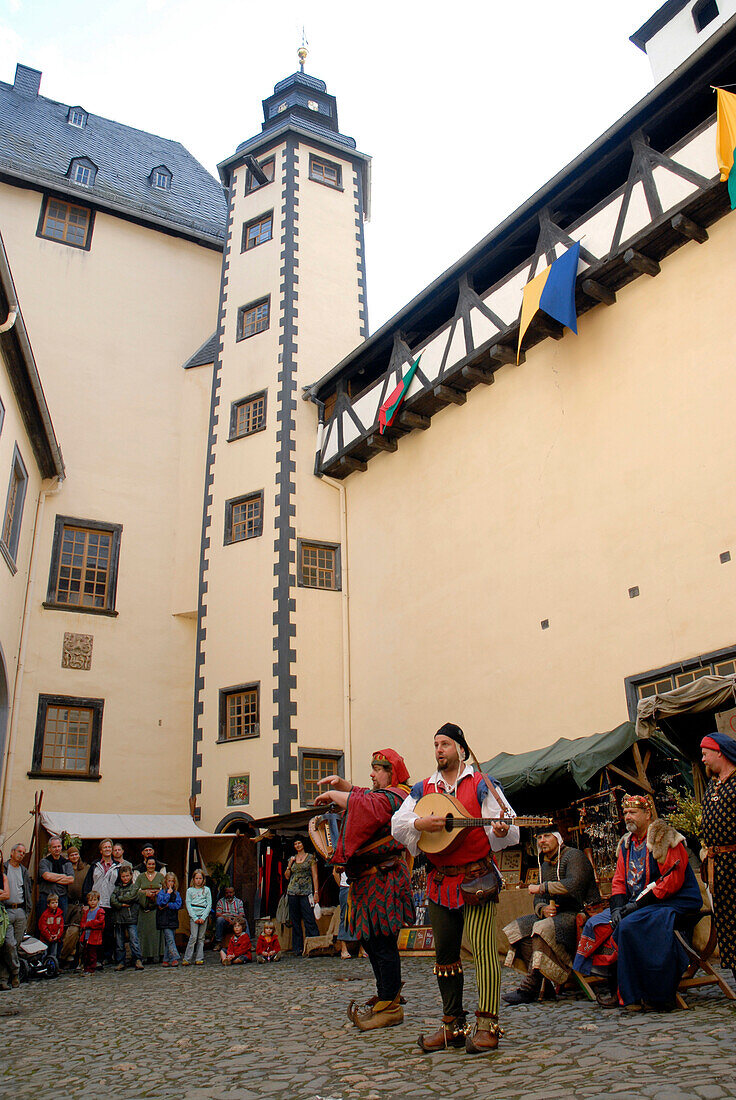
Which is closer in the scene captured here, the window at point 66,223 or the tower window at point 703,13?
the tower window at point 703,13

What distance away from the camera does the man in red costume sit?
214 inches

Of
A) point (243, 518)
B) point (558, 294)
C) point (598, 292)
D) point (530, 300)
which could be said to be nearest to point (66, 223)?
point (243, 518)

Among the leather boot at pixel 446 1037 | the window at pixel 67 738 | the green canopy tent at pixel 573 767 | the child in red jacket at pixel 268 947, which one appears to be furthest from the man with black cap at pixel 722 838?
the window at pixel 67 738

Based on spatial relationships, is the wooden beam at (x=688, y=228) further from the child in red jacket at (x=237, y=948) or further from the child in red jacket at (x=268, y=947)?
the child in red jacket at (x=237, y=948)

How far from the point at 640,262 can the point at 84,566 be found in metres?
12.2

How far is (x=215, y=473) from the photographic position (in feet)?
64.9

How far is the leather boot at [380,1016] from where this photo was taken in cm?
556

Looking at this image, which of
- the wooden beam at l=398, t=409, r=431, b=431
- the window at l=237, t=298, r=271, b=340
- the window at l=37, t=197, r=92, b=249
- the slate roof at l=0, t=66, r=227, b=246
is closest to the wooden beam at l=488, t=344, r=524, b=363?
the wooden beam at l=398, t=409, r=431, b=431

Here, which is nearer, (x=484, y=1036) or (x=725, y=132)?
(x=484, y=1036)

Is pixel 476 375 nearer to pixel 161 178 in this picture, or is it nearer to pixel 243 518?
pixel 243 518

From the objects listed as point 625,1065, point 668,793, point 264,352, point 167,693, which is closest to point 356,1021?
point 625,1065

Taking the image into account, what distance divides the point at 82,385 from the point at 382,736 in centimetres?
1035

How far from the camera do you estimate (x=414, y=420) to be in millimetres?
16297

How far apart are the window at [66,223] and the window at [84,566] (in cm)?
722
